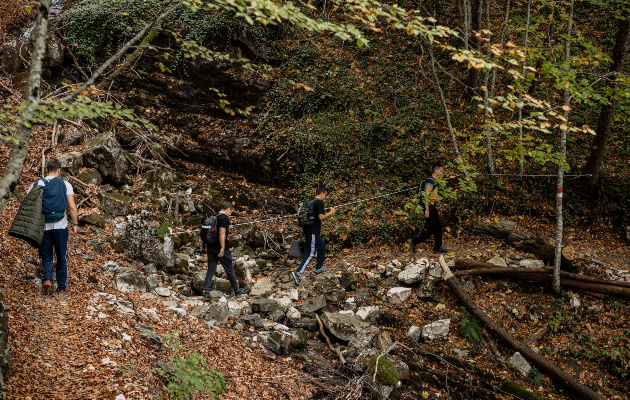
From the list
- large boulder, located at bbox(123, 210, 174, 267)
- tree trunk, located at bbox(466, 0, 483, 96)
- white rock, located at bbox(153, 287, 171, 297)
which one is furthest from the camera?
tree trunk, located at bbox(466, 0, 483, 96)

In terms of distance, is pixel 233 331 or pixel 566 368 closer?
pixel 233 331

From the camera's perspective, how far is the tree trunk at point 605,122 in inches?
314

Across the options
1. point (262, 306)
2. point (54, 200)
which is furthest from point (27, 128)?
point (262, 306)

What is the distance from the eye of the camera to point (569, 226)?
9.18 metres

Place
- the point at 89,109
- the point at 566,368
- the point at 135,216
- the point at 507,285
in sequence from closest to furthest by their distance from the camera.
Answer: the point at 89,109 → the point at 566,368 → the point at 507,285 → the point at 135,216

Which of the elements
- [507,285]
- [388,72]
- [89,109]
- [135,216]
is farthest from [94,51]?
[507,285]

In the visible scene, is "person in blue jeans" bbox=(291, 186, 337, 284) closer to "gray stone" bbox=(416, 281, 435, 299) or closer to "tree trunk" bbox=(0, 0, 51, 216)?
"gray stone" bbox=(416, 281, 435, 299)

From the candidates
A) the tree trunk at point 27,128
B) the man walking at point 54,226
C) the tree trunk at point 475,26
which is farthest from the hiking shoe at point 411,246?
the tree trunk at point 27,128

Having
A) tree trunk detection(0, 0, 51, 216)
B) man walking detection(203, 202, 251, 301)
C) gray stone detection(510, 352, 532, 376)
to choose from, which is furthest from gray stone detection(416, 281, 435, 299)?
tree trunk detection(0, 0, 51, 216)

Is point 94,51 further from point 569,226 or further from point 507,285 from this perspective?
point 569,226

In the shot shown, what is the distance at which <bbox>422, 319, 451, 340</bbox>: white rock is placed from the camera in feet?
21.8

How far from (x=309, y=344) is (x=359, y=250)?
12.7 feet

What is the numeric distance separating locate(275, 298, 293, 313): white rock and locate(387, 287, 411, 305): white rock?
2.10 meters

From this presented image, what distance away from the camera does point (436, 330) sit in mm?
6676
